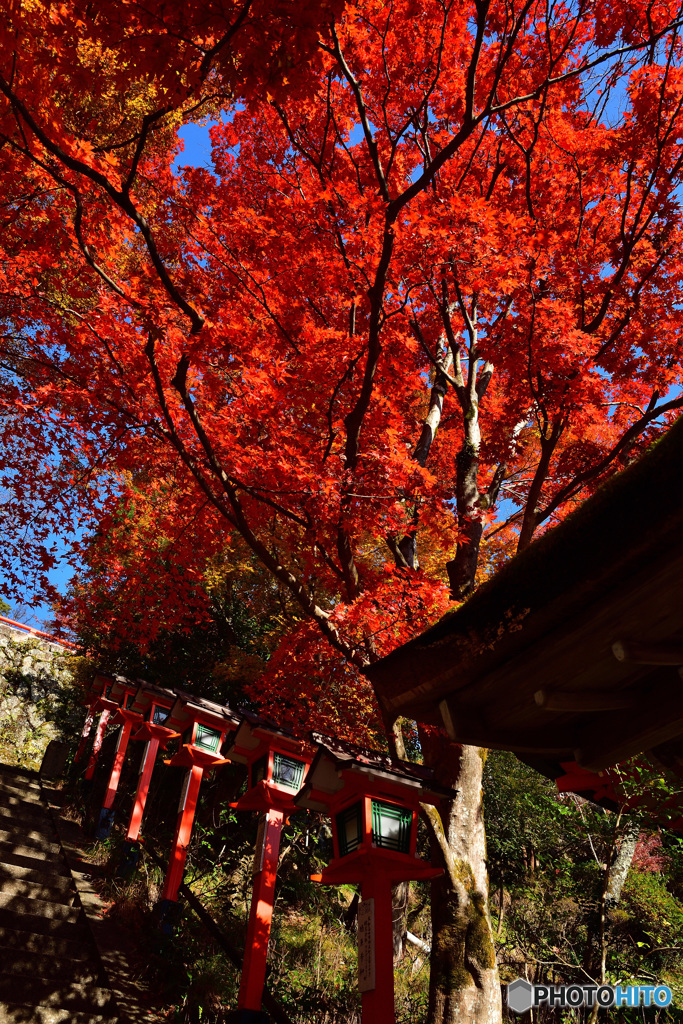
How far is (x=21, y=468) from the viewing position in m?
11.7

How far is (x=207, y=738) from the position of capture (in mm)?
9789

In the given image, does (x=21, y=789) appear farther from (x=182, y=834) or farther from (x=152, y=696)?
(x=182, y=834)

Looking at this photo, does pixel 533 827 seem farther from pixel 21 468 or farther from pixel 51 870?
pixel 21 468

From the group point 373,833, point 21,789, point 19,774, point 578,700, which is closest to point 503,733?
point 578,700

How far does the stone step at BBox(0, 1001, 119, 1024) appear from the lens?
18.6 feet

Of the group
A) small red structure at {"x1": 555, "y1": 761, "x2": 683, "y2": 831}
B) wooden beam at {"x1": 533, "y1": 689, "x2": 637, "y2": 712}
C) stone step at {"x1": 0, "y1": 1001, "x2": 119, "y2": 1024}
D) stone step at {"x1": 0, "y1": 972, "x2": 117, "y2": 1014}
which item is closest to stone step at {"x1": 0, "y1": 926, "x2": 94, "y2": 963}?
stone step at {"x1": 0, "y1": 972, "x2": 117, "y2": 1014}

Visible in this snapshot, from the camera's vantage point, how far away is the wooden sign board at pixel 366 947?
5.15 meters

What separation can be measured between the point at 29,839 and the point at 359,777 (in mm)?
6763

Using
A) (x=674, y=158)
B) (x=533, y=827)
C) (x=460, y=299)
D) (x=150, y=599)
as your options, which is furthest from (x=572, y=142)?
(x=533, y=827)

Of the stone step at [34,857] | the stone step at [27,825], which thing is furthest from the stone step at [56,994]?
the stone step at [27,825]

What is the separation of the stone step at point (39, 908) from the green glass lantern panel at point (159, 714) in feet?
11.8

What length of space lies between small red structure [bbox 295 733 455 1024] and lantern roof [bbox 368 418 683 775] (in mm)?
2943

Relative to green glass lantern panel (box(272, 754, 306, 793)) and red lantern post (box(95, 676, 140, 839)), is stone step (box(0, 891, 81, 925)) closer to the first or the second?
green glass lantern panel (box(272, 754, 306, 793))

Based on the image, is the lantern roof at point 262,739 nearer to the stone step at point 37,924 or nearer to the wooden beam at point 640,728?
the stone step at point 37,924
